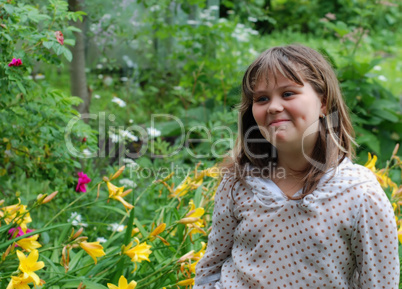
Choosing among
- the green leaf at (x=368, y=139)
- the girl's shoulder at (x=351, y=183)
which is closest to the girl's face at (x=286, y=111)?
the girl's shoulder at (x=351, y=183)

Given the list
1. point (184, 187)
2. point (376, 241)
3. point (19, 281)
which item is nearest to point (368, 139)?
point (184, 187)

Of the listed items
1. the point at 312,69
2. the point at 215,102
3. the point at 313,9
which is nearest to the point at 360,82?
the point at 215,102

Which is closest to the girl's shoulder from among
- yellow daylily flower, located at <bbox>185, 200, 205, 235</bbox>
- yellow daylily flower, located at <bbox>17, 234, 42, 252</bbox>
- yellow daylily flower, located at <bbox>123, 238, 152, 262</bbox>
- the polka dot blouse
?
the polka dot blouse

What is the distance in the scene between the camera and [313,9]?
10344mm

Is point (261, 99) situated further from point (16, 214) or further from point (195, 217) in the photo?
point (16, 214)

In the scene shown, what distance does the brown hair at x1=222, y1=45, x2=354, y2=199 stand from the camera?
1.31 metres

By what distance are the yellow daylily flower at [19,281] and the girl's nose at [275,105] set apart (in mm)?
878

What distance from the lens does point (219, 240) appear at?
4.71ft

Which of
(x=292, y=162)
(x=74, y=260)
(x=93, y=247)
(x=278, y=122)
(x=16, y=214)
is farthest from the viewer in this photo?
(x=74, y=260)

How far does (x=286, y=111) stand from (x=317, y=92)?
5.0 inches

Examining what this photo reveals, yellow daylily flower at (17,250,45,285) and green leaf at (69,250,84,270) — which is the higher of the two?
yellow daylily flower at (17,250,45,285)

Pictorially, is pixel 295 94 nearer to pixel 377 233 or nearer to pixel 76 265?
pixel 377 233

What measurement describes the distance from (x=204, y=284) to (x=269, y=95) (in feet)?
2.03

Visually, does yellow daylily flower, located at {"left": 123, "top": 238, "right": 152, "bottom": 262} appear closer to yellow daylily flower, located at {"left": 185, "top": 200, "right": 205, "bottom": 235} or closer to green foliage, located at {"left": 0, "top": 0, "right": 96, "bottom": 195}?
yellow daylily flower, located at {"left": 185, "top": 200, "right": 205, "bottom": 235}
